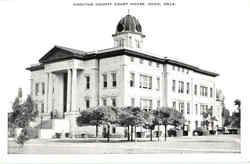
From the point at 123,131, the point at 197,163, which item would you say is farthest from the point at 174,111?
the point at 197,163

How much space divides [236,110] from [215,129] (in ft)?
32.5

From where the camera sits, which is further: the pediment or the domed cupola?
the pediment

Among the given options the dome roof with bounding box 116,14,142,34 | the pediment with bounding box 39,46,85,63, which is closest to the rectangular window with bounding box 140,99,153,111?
the pediment with bounding box 39,46,85,63

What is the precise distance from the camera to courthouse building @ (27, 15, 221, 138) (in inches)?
1129

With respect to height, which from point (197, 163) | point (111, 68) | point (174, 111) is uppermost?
point (111, 68)

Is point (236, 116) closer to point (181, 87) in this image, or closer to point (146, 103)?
point (146, 103)

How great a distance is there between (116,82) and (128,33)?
3.69 metres

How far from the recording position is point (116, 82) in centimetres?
2909

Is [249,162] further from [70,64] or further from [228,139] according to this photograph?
[70,64]

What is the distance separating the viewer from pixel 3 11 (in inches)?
766

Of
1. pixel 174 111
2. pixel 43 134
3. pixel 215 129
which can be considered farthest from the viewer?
pixel 215 129

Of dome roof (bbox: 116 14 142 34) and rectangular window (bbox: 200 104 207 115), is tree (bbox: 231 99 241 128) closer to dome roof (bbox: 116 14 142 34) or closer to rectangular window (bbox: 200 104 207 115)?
dome roof (bbox: 116 14 142 34)

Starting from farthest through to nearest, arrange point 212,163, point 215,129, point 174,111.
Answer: point 215,129 < point 174,111 < point 212,163

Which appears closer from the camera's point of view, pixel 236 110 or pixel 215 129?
pixel 236 110
